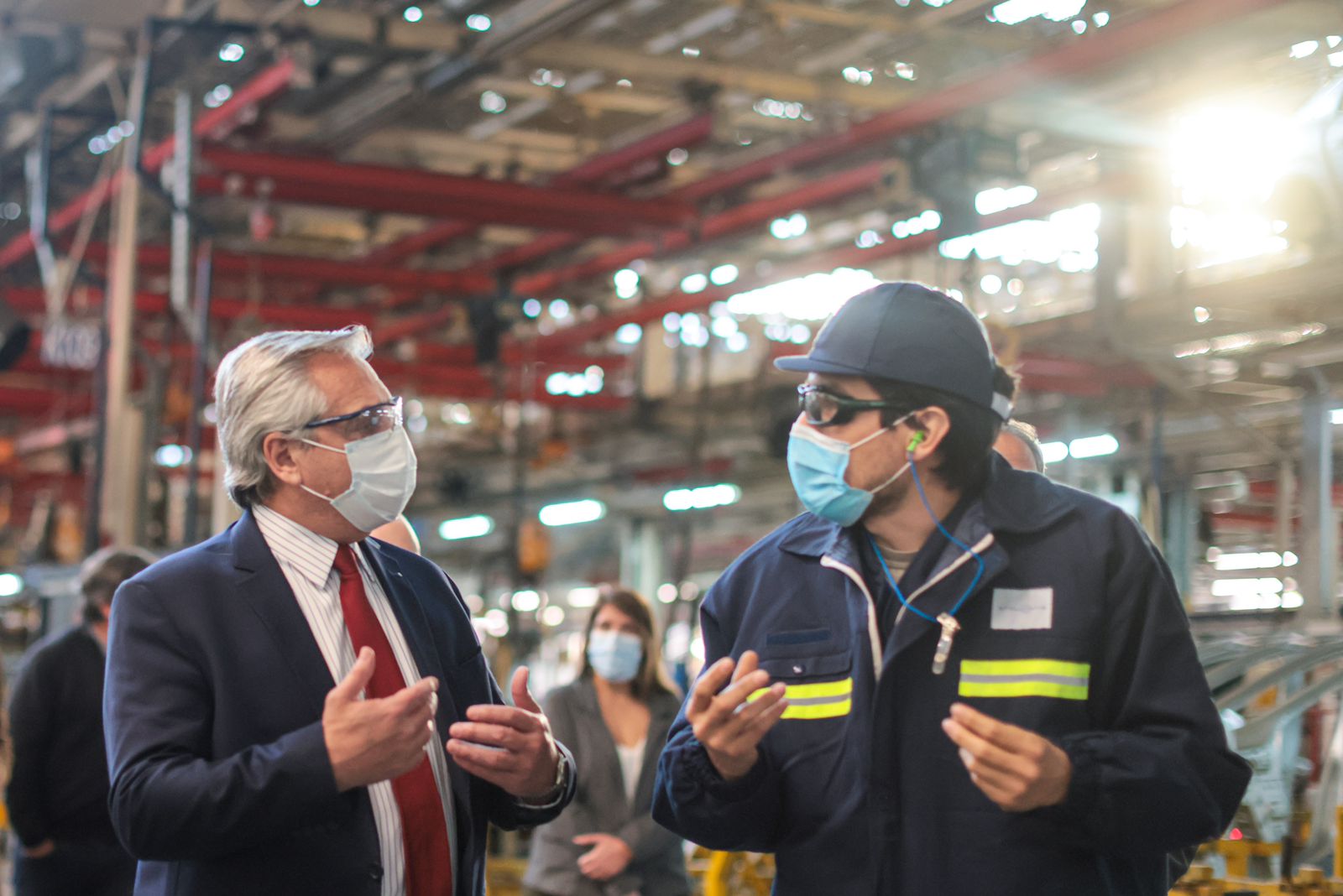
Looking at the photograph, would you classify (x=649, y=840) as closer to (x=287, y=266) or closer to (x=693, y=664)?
(x=287, y=266)

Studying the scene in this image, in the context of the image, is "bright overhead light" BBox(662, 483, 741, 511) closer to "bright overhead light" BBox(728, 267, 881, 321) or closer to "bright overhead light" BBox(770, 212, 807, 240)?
"bright overhead light" BBox(728, 267, 881, 321)

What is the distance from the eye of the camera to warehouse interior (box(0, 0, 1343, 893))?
579 cm

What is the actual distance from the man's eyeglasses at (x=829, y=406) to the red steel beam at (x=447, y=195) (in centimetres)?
579

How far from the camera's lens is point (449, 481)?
1349 cm

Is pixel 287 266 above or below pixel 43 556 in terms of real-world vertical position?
above

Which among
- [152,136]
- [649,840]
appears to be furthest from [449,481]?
[649,840]

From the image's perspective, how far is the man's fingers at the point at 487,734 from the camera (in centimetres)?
229

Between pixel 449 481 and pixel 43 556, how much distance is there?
3523mm

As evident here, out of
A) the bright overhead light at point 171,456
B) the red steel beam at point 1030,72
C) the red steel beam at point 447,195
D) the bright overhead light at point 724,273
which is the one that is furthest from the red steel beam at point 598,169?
the bright overhead light at point 171,456

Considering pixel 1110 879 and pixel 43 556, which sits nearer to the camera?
pixel 1110 879

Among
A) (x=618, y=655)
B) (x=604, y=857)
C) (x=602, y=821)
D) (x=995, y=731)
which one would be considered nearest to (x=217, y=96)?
(x=618, y=655)

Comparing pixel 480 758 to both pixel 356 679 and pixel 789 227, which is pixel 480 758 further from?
pixel 789 227

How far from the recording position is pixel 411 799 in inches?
94.3

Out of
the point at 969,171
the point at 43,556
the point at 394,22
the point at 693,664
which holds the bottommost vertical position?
the point at 693,664
